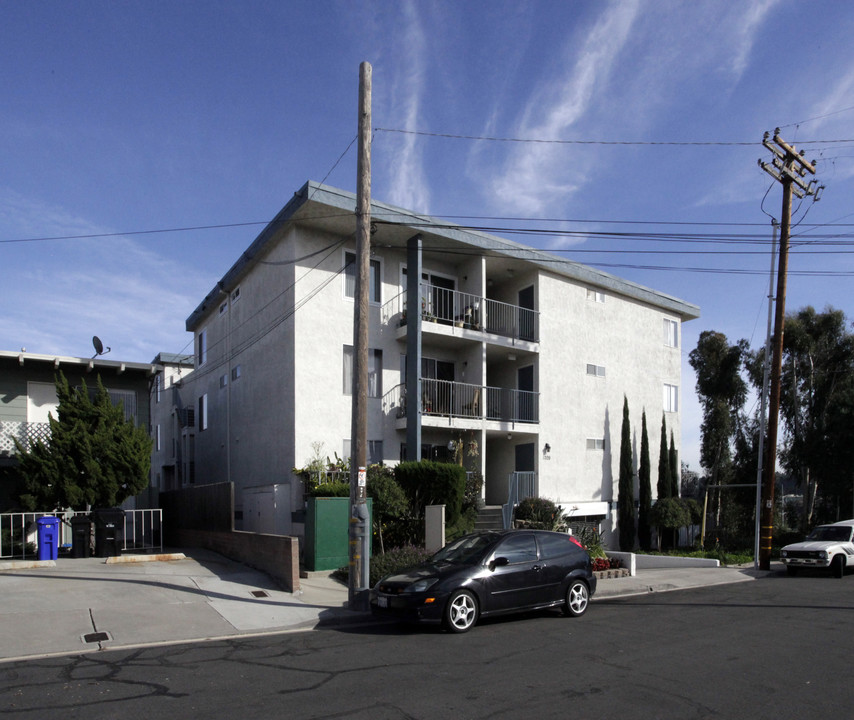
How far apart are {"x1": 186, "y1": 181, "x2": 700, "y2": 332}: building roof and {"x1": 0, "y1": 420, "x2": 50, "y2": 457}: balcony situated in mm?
7683

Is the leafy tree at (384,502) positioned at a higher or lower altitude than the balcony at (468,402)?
lower

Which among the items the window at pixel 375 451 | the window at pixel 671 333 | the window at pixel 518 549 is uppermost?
the window at pixel 671 333

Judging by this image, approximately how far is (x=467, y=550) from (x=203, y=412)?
18.8 m

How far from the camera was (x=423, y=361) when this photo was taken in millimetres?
22500

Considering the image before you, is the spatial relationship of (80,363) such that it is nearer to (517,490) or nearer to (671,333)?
(517,490)

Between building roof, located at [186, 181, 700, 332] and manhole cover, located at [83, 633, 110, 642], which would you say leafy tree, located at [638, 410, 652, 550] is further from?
manhole cover, located at [83, 633, 110, 642]

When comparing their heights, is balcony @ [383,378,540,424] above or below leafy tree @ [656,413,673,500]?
above

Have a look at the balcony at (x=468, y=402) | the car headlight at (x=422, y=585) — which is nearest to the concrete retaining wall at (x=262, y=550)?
the car headlight at (x=422, y=585)

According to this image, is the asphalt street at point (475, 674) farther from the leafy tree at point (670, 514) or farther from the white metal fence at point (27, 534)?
the leafy tree at point (670, 514)

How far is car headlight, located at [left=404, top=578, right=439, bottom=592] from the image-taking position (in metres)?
9.98

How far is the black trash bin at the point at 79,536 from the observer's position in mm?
15969

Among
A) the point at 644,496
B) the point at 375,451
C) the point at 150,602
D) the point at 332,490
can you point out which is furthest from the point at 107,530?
the point at 644,496

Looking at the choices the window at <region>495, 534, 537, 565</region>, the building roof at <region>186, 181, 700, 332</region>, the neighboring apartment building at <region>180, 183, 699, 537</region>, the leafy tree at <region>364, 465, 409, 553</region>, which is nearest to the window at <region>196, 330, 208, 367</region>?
the neighboring apartment building at <region>180, 183, 699, 537</region>

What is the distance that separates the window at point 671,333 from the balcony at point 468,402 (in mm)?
8699
